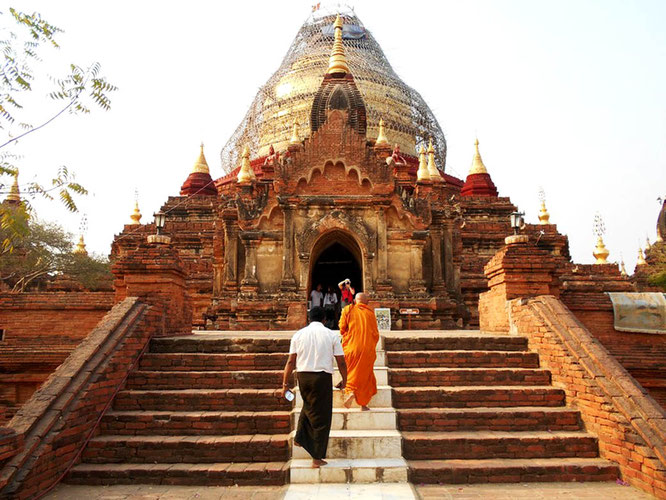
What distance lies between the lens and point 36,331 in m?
13.3

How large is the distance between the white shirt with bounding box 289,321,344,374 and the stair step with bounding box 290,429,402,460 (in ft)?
2.89

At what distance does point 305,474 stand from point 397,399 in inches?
74.1

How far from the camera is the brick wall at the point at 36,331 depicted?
12.6m

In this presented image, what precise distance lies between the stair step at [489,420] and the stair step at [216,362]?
218 cm

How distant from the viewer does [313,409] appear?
5828mm

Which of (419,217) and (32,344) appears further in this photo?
(419,217)

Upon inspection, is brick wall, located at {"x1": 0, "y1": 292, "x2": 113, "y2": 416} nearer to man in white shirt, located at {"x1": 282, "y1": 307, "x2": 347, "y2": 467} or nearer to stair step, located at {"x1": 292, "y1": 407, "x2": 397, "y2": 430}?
stair step, located at {"x1": 292, "y1": 407, "x2": 397, "y2": 430}

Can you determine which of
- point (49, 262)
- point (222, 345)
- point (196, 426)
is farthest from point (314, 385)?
point (49, 262)

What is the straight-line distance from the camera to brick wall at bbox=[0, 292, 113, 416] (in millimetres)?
12625

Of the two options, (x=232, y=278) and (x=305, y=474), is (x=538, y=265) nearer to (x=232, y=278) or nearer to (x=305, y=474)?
(x=305, y=474)

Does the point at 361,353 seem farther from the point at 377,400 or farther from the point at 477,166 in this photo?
the point at 477,166

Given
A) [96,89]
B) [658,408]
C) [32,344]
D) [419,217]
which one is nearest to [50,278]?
[32,344]

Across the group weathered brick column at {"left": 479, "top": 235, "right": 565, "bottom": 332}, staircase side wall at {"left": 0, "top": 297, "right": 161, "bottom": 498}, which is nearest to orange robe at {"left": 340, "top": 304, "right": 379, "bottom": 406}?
staircase side wall at {"left": 0, "top": 297, "right": 161, "bottom": 498}

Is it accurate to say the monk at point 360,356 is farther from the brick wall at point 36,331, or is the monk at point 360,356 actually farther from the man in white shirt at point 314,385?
the brick wall at point 36,331
